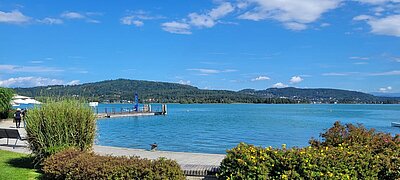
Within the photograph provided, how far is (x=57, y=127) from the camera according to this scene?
10062 millimetres

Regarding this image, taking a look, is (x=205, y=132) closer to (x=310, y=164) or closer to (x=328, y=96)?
(x=310, y=164)

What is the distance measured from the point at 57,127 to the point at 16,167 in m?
1.39

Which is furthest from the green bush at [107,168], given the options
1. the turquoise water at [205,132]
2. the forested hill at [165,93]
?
the forested hill at [165,93]

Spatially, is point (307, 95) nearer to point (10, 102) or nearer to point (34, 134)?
point (10, 102)

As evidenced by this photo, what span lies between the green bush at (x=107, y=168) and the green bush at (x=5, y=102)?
31.0 metres

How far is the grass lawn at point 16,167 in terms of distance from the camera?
9.02m

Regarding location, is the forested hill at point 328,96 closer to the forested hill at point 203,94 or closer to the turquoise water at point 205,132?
the forested hill at point 203,94

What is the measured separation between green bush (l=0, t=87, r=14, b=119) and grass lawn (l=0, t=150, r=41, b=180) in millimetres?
26425

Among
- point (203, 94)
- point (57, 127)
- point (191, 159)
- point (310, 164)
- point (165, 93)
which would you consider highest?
point (165, 93)

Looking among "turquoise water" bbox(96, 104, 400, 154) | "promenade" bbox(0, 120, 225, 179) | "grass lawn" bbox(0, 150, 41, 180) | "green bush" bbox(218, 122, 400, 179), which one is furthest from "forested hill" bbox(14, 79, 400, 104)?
"green bush" bbox(218, 122, 400, 179)

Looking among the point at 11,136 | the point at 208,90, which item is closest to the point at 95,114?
the point at 11,136

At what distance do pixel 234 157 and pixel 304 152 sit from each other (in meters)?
1.13

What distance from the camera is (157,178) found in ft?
22.9

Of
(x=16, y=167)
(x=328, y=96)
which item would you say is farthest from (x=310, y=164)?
(x=328, y=96)
